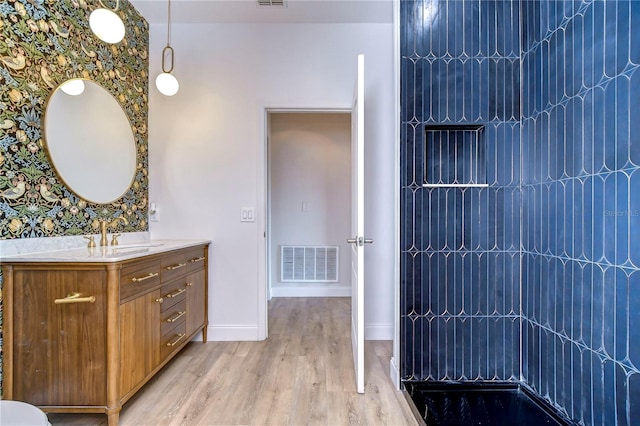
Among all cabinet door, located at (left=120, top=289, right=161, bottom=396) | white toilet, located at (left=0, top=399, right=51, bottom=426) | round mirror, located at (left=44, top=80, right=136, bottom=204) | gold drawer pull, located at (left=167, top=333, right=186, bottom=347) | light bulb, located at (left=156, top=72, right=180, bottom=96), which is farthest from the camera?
light bulb, located at (left=156, top=72, right=180, bottom=96)

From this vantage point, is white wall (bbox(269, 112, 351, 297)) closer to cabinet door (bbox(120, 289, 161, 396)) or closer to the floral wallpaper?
the floral wallpaper

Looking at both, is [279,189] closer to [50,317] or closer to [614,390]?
[50,317]

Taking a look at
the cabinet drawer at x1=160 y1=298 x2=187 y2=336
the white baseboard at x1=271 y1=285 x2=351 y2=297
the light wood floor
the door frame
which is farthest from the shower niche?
the white baseboard at x1=271 y1=285 x2=351 y2=297

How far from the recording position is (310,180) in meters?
3.96

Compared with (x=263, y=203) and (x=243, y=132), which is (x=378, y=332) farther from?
(x=243, y=132)

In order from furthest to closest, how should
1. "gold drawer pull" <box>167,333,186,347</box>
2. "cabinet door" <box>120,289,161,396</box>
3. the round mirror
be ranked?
"gold drawer pull" <box>167,333,186,347</box>
the round mirror
"cabinet door" <box>120,289,161,396</box>

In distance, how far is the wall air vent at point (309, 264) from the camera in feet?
12.8

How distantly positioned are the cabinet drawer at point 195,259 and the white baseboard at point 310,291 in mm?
1559

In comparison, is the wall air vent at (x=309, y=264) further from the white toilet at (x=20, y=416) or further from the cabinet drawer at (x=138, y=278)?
the white toilet at (x=20, y=416)

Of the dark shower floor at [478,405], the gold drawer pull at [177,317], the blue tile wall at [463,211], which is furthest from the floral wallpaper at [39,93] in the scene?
the dark shower floor at [478,405]

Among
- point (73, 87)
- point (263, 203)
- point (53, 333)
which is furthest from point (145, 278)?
point (73, 87)

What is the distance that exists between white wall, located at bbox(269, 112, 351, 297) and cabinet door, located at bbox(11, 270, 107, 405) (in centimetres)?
255

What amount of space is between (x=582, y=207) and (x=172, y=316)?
2.37 metres

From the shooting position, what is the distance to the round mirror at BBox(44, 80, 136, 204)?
5.64 feet
